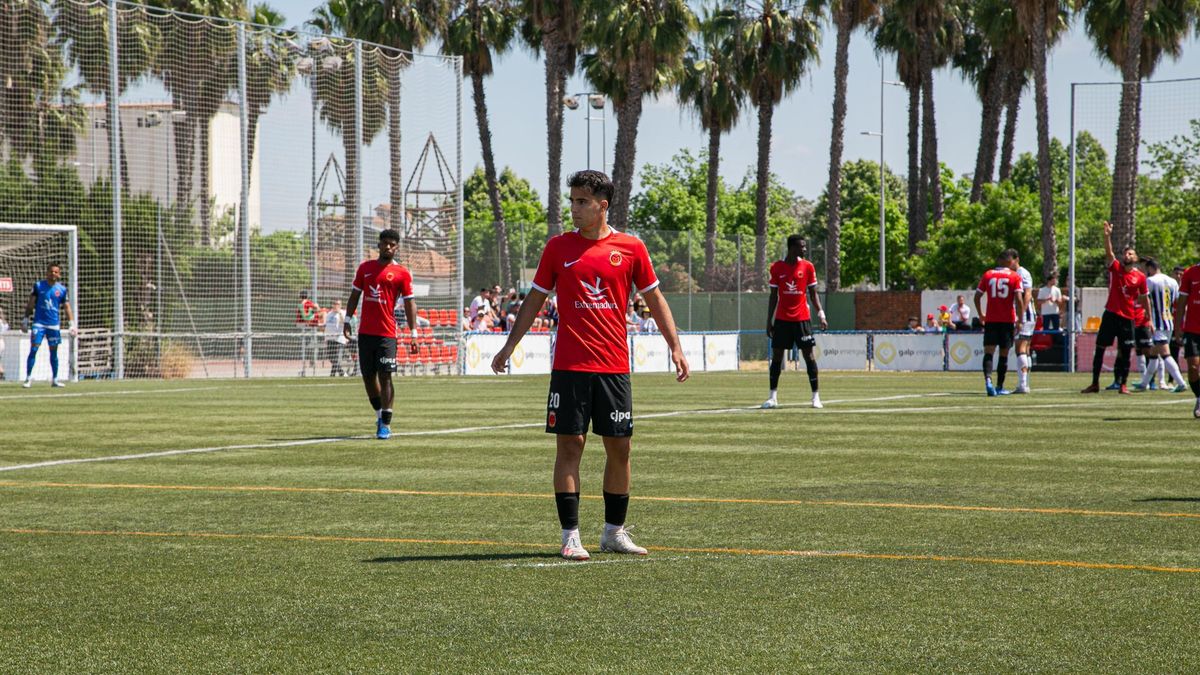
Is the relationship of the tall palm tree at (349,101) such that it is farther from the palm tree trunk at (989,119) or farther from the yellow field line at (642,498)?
the palm tree trunk at (989,119)

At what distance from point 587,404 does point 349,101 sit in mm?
30724

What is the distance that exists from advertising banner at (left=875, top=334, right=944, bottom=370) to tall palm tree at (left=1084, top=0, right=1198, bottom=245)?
227 inches

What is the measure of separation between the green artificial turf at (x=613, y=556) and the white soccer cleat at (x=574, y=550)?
10 cm

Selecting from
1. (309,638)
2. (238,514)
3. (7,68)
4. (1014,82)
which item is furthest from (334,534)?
(1014,82)

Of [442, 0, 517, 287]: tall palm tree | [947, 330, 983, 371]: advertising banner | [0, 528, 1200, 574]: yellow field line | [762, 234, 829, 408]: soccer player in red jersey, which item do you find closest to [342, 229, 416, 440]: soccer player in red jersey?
[762, 234, 829, 408]: soccer player in red jersey

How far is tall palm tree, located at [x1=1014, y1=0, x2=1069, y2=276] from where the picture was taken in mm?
45312

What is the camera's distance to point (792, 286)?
66.1 feet

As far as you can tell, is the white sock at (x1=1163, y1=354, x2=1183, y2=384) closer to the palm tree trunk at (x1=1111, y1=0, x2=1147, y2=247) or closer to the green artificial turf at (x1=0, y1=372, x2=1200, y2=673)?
the green artificial turf at (x1=0, y1=372, x2=1200, y2=673)

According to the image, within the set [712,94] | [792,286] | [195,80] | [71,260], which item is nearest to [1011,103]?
Answer: [712,94]

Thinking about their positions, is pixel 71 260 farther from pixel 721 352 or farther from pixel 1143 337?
pixel 1143 337

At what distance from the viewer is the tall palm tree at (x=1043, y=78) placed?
1784 inches

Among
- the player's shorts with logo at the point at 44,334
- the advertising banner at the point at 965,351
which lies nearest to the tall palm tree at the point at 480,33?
the advertising banner at the point at 965,351

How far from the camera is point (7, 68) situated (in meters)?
32.1

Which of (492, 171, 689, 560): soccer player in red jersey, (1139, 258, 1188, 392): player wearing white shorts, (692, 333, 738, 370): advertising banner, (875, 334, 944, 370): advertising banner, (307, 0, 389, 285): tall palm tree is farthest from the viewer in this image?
(692, 333, 738, 370): advertising banner
